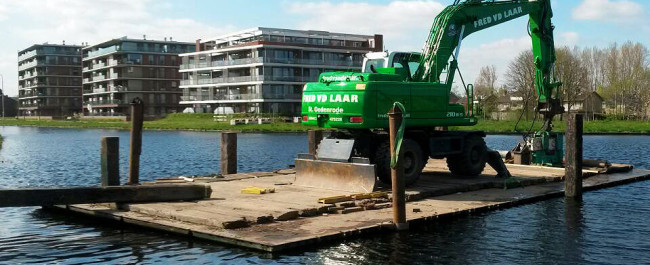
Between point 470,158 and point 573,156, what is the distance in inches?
132

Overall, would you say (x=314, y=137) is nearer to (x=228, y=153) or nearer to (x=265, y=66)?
(x=228, y=153)

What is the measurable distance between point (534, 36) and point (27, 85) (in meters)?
175

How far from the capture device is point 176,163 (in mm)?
36781

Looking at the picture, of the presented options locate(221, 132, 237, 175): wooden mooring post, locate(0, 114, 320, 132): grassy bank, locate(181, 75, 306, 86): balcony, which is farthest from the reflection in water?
locate(181, 75, 306, 86): balcony

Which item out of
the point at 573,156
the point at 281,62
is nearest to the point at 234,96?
the point at 281,62

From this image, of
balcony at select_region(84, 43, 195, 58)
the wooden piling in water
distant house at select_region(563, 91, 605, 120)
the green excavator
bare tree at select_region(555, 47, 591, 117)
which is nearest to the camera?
the wooden piling in water

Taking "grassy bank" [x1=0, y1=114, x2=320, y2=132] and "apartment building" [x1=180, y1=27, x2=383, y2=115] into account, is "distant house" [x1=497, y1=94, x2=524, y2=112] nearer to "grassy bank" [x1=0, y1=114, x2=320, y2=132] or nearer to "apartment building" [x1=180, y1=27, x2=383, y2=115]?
"apartment building" [x1=180, y1=27, x2=383, y2=115]

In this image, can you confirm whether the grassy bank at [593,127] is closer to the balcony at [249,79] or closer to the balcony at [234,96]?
the balcony at [234,96]

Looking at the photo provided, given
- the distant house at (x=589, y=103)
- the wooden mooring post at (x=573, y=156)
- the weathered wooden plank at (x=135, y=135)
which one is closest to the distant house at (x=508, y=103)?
the distant house at (x=589, y=103)

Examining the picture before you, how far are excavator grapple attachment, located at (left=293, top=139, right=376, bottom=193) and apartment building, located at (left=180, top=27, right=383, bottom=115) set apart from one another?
7755 centimetres

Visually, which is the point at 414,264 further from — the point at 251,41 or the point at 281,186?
the point at 251,41

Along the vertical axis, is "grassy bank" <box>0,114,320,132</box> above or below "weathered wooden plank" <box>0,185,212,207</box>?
above

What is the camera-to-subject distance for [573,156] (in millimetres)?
19016

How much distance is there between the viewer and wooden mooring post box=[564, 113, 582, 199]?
19.0 meters
